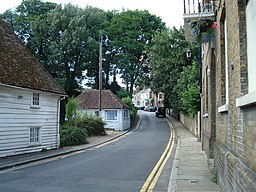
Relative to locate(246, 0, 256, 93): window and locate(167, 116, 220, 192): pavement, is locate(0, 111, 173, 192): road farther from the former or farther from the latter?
locate(246, 0, 256, 93): window

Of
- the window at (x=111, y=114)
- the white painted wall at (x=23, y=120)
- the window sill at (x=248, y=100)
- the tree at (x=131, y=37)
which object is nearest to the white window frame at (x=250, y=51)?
the window sill at (x=248, y=100)

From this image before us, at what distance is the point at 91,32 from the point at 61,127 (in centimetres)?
3168

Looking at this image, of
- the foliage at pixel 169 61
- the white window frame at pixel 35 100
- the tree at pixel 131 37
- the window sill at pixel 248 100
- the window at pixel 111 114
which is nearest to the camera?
the window sill at pixel 248 100

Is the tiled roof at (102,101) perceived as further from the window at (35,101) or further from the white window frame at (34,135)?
the window at (35,101)

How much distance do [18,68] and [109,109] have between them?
76.8 feet

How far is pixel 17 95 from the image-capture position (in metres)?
16.1

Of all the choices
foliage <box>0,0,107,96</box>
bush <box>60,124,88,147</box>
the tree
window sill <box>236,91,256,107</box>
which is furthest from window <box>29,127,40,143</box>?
the tree

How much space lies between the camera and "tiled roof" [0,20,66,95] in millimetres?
15916

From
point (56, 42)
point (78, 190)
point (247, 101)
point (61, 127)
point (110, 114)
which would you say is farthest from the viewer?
point (56, 42)

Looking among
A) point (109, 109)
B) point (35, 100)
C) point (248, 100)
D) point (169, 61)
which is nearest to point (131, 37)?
point (169, 61)

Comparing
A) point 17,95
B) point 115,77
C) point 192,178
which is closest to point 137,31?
point 115,77

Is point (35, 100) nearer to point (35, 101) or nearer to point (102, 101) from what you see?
point (35, 101)

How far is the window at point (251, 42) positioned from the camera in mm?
4035

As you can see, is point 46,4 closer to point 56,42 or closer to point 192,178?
point 56,42
